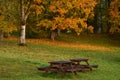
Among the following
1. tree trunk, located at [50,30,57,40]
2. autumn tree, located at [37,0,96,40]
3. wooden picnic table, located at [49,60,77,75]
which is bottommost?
tree trunk, located at [50,30,57,40]

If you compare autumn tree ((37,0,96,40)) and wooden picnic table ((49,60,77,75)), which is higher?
autumn tree ((37,0,96,40))

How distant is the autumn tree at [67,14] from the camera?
4425 centimetres

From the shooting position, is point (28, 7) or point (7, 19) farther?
point (7, 19)

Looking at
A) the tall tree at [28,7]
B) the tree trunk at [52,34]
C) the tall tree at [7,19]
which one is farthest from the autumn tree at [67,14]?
the tall tree at [7,19]

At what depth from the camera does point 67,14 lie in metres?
45.9

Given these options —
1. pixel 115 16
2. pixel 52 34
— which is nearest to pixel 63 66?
pixel 52 34

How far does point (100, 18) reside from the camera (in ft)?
196

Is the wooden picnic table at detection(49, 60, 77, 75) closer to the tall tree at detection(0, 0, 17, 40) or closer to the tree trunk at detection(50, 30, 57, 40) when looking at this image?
the tall tree at detection(0, 0, 17, 40)

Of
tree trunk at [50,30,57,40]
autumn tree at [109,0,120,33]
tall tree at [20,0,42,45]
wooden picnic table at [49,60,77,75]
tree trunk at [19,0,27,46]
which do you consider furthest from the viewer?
autumn tree at [109,0,120,33]

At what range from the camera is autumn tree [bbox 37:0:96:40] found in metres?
44.2

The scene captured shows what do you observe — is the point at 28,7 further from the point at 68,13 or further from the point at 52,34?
the point at 52,34

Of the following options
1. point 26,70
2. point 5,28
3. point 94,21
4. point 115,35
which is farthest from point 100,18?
point 26,70

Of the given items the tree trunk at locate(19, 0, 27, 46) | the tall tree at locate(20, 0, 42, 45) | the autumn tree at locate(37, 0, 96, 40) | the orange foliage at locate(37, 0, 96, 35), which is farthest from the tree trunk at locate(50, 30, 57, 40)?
the tree trunk at locate(19, 0, 27, 46)

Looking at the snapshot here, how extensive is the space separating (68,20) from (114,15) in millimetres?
7673
